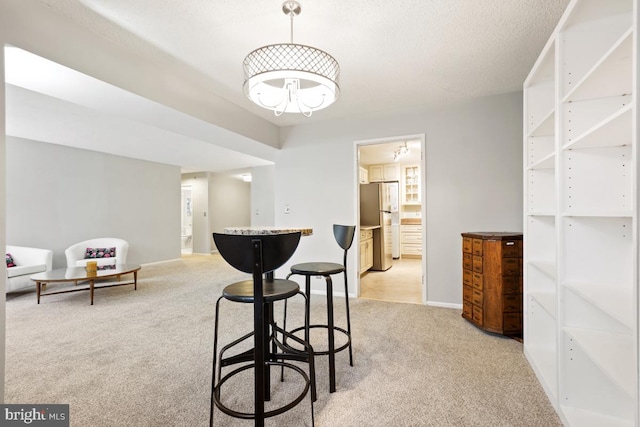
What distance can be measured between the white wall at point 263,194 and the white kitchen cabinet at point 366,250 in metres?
3.32

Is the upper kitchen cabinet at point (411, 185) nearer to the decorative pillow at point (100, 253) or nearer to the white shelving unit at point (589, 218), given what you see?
the white shelving unit at point (589, 218)

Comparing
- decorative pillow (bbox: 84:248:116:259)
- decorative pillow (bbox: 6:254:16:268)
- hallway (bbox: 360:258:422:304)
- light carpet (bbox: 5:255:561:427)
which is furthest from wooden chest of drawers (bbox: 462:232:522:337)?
decorative pillow (bbox: 6:254:16:268)

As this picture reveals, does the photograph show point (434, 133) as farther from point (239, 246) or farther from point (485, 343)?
point (239, 246)

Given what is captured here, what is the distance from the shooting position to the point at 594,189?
1593 millimetres

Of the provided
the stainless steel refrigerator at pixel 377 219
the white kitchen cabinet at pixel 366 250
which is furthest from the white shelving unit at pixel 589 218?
the stainless steel refrigerator at pixel 377 219

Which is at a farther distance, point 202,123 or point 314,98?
point 202,123

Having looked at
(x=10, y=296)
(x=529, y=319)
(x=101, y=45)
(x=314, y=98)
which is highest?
(x=101, y=45)

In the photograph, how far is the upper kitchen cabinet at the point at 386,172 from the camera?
7.75 metres

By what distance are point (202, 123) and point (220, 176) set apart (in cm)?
631

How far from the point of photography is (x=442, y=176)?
366 cm

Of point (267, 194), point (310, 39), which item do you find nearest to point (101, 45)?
point (310, 39)

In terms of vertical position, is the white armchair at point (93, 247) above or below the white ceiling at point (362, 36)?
below

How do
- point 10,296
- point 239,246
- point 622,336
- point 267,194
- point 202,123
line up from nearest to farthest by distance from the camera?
Result: 1. point 239,246
2. point 622,336
3. point 202,123
4. point 10,296
5. point 267,194

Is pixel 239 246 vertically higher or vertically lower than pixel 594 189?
lower
